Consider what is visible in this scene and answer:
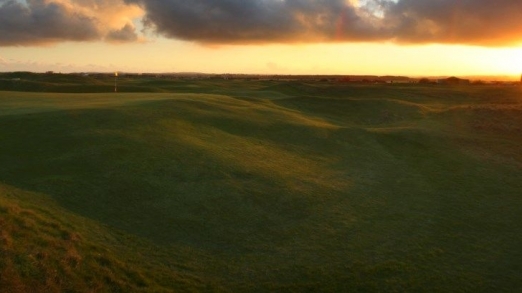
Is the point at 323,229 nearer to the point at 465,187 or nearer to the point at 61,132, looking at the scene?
the point at 465,187

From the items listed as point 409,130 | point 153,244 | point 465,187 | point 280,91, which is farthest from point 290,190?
point 280,91

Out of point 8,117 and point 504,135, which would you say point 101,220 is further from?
point 504,135

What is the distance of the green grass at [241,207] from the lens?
1449cm

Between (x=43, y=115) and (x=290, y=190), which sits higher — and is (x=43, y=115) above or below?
above

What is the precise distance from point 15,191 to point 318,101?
48104 millimetres

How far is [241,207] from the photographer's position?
783 inches

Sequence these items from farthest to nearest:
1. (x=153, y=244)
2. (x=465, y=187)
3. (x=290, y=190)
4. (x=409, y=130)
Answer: (x=409, y=130), (x=465, y=187), (x=290, y=190), (x=153, y=244)

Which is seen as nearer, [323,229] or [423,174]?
[323,229]

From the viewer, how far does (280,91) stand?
88.4m

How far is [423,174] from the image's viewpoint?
28.4 metres

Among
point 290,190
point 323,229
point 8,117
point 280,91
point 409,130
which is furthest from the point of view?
point 280,91

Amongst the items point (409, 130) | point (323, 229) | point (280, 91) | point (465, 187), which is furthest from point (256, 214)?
point (280, 91)

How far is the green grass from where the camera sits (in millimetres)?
14492

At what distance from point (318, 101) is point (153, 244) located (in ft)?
161
